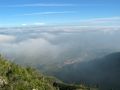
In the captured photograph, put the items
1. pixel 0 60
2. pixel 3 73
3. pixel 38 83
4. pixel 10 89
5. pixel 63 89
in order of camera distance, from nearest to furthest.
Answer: pixel 10 89 < pixel 3 73 < pixel 38 83 < pixel 0 60 < pixel 63 89

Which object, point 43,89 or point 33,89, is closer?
point 33,89

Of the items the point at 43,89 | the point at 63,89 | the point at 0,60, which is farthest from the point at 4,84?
the point at 63,89

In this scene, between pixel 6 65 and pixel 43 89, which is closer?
pixel 43 89

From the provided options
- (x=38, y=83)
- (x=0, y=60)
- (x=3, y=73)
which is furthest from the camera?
(x=0, y=60)

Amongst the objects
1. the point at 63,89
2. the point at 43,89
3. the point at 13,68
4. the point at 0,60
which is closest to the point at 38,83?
the point at 43,89

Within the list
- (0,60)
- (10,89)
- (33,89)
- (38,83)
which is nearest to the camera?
(10,89)

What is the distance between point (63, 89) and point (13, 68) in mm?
27004

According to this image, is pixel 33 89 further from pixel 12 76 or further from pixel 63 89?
pixel 63 89

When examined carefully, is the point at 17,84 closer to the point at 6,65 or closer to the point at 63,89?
the point at 6,65

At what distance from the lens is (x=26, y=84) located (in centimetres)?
4256

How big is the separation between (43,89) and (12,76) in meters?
5.95

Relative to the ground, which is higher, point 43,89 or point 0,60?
point 0,60

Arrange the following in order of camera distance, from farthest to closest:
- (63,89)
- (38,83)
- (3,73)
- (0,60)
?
1. (63,89)
2. (0,60)
3. (38,83)
4. (3,73)

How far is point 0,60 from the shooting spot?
52.0 metres
